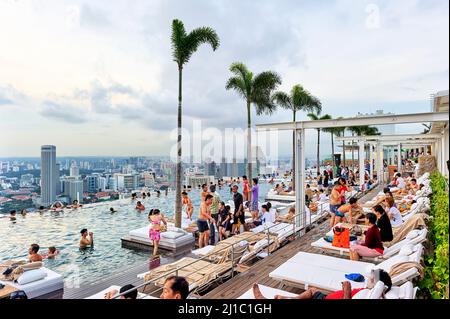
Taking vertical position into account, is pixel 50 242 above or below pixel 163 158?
below

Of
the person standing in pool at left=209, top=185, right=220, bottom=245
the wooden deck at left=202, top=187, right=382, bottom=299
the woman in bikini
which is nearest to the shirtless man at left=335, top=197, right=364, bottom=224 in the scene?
the wooden deck at left=202, top=187, right=382, bottom=299

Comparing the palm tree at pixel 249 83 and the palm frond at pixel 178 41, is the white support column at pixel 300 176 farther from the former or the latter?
the palm tree at pixel 249 83

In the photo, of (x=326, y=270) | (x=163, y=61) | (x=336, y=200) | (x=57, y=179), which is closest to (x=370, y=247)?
(x=326, y=270)

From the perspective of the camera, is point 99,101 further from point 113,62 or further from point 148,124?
point 113,62

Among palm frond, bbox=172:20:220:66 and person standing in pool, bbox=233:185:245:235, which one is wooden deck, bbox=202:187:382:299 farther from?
palm frond, bbox=172:20:220:66

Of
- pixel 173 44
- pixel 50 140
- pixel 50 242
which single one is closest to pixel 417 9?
pixel 173 44

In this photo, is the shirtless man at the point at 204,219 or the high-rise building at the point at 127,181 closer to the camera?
the shirtless man at the point at 204,219

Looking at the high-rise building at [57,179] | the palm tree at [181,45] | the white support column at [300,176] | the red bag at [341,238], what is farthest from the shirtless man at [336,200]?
the high-rise building at [57,179]
